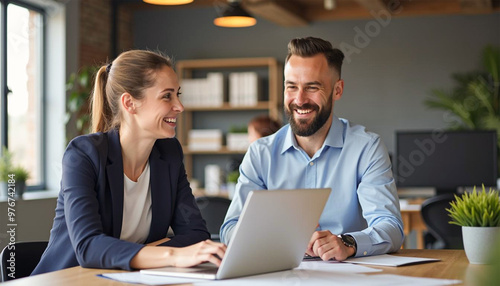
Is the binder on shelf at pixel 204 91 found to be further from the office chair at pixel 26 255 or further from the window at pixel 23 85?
the office chair at pixel 26 255

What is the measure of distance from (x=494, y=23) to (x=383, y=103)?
1.44 metres

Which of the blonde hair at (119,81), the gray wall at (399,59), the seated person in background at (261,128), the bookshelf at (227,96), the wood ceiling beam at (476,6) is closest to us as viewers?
the blonde hair at (119,81)

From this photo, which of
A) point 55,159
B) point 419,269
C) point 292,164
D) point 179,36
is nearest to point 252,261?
point 419,269

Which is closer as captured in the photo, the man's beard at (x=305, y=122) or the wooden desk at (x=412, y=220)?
the man's beard at (x=305, y=122)

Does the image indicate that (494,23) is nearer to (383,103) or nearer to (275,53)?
(383,103)

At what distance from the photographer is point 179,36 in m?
7.97

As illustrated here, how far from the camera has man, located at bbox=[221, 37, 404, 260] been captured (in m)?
2.15

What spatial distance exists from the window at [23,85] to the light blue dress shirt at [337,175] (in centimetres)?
374

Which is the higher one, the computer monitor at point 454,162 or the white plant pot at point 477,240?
the computer monitor at point 454,162

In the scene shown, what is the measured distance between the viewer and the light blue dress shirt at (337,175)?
209cm

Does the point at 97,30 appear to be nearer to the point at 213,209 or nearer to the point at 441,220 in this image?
the point at 213,209

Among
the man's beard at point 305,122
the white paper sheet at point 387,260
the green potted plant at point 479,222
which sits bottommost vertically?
the white paper sheet at point 387,260
